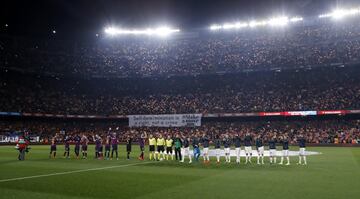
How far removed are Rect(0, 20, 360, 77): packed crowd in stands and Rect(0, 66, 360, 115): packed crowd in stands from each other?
137 inches

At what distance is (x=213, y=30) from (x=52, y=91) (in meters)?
37.0

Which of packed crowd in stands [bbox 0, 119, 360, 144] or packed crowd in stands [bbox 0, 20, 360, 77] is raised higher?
packed crowd in stands [bbox 0, 20, 360, 77]

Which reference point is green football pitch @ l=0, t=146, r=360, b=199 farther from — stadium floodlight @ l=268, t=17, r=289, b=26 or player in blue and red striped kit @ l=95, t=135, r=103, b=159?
stadium floodlight @ l=268, t=17, r=289, b=26

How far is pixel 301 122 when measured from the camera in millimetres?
57469

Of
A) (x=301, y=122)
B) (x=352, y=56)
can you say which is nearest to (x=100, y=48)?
(x=301, y=122)

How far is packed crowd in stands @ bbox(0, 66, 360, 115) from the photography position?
193ft

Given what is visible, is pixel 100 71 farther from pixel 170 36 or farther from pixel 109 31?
pixel 170 36

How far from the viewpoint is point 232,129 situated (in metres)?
60.1

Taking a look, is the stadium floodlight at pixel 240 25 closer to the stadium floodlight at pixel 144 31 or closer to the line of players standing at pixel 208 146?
the stadium floodlight at pixel 144 31

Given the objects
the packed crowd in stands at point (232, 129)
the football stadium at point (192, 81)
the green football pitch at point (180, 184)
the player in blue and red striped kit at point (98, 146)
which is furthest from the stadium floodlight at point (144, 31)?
the green football pitch at point (180, 184)

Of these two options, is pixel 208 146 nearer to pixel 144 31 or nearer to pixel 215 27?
pixel 215 27

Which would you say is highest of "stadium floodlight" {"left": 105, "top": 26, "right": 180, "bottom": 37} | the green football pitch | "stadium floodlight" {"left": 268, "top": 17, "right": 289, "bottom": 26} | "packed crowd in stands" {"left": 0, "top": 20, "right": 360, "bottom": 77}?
"stadium floodlight" {"left": 105, "top": 26, "right": 180, "bottom": 37}

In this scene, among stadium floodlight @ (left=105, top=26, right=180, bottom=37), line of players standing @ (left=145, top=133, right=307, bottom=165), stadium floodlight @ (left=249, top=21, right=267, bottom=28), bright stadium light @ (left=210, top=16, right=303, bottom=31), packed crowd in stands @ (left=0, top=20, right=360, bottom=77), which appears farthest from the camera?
stadium floodlight @ (left=105, top=26, right=180, bottom=37)

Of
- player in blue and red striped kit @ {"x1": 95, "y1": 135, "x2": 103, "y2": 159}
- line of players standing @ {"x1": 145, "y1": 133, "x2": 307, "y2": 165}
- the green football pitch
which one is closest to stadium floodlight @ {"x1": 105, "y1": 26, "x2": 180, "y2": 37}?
line of players standing @ {"x1": 145, "y1": 133, "x2": 307, "y2": 165}
